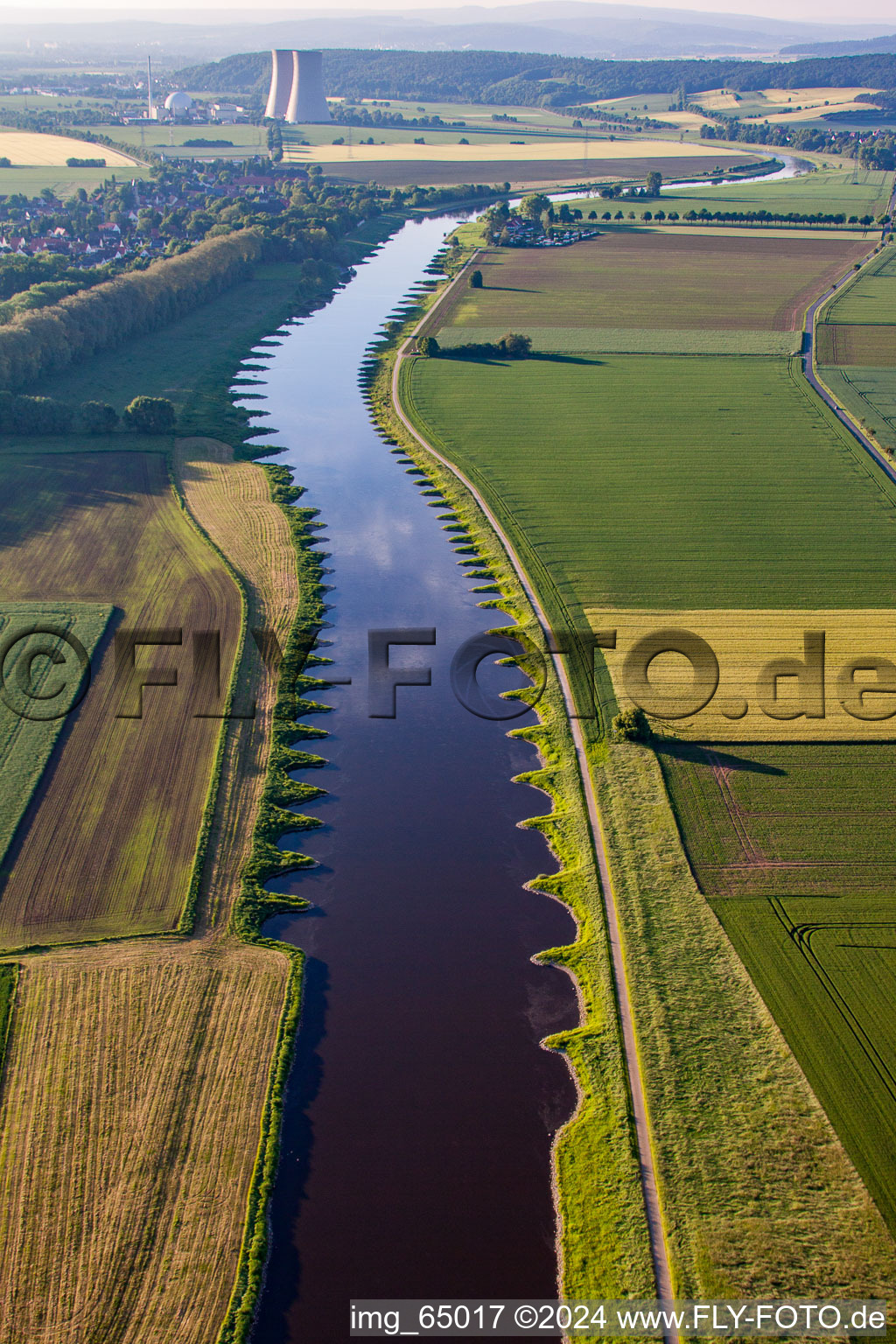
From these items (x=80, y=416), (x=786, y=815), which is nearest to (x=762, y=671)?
(x=786, y=815)

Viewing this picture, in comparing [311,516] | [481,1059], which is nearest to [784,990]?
[481,1059]

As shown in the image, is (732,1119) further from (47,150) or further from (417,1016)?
(47,150)

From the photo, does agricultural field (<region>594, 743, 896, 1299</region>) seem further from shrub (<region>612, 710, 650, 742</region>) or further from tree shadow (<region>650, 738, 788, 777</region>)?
shrub (<region>612, 710, 650, 742</region>)

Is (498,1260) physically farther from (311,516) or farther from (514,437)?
(514,437)

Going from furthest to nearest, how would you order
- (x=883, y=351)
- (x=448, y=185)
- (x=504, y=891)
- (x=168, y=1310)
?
(x=448, y=185) < (x=883, y=351) < (x=504, y=891) < (x=168, y=1310)

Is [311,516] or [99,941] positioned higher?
[311,516]

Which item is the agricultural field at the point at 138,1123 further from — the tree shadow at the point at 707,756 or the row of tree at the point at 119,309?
the row of tree at the point at 119,309

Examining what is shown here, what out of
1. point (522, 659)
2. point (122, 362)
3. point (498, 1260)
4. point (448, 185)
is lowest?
point (498, 1260)
